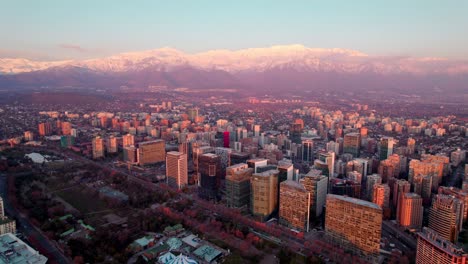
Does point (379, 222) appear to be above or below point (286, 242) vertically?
above

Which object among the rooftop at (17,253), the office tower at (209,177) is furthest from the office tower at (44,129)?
the rooftop at (17,253)

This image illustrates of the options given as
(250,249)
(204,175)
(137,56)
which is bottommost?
(250,249)

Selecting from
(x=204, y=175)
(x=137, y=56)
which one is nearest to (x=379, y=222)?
(x=204, y=175)

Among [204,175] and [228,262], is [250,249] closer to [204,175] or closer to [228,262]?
[228,262]

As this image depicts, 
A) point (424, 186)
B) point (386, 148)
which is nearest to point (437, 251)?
point (424, 186)

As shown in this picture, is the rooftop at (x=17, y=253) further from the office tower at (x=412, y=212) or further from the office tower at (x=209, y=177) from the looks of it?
the office tower at (x=412, y=212)
